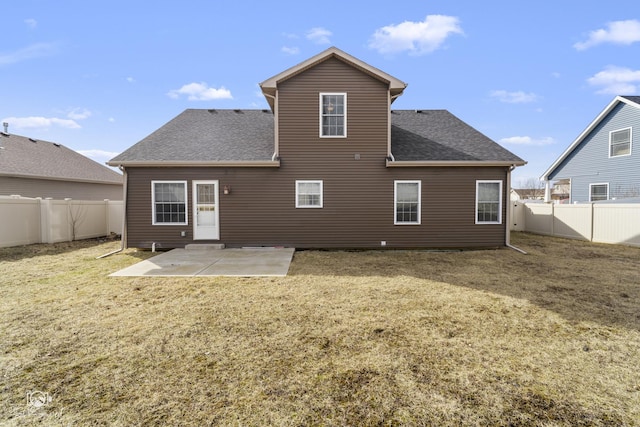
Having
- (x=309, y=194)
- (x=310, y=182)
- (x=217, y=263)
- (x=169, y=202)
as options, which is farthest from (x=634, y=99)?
(x=169, y=202)

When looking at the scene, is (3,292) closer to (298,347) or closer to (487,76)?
(298,347)

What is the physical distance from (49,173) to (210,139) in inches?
429

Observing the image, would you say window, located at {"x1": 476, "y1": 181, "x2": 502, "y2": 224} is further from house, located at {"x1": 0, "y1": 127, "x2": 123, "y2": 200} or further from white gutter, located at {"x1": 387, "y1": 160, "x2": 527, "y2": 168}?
house, located at {"x1": 0, "y1": 127, "x2": 123, "y2": 200}

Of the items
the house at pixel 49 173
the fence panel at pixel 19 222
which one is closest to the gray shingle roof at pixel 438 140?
the fence panel at pixel 19 222

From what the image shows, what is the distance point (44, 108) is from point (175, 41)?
35.7ft

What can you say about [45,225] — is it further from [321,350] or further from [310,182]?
[321,350]

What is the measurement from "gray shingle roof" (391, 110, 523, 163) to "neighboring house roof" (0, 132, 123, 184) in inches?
674

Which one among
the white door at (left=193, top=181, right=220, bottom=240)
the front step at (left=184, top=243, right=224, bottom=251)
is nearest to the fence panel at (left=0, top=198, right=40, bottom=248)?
the front step at (left=184, top=243, right=224, bottom=251)

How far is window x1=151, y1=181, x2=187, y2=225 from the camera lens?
9648mm

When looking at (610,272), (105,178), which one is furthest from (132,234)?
(610,272)

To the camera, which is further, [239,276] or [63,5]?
[63,5]

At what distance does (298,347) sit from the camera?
3350 millimetres

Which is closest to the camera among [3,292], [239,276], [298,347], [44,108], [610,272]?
[298,347]

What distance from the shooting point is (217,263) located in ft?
25.0
